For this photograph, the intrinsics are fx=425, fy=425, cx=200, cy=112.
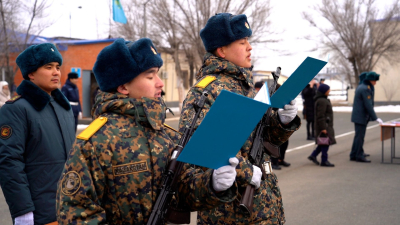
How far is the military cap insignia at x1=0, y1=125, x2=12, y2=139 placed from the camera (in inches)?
120

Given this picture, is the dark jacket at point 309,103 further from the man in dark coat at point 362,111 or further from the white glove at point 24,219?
the white glove at point 24,219

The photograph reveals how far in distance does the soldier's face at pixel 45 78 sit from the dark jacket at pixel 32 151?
94 mm

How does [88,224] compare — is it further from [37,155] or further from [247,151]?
[37,155]

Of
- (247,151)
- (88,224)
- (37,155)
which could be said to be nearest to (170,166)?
(88,224)

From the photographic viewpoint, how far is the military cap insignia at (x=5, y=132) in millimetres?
3049

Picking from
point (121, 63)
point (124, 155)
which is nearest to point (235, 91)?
point (121, 63)

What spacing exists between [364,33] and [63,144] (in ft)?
107

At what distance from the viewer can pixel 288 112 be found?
2.90m

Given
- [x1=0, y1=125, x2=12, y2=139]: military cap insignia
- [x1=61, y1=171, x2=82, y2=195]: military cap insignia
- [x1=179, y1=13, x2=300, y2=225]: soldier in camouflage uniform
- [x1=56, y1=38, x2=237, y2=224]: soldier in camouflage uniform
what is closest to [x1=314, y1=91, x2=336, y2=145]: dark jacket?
[x1=179, y1=13, x2=300, y2=225]: soldier in camouflage uniform

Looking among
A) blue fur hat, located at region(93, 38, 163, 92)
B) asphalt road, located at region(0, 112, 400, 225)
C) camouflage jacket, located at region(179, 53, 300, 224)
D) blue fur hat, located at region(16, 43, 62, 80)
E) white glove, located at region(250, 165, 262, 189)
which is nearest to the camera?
blue fur hat, located at region(93, 38, 163, 92)

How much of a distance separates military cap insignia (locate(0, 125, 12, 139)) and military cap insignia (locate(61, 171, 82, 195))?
4.57 ft

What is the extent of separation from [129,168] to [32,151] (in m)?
1.48

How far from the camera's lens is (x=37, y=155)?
3.15 metres

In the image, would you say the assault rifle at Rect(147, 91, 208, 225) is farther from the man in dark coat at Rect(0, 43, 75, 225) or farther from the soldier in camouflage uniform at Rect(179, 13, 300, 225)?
the man in dark coat at Rect(0, 43, 75, 225)
